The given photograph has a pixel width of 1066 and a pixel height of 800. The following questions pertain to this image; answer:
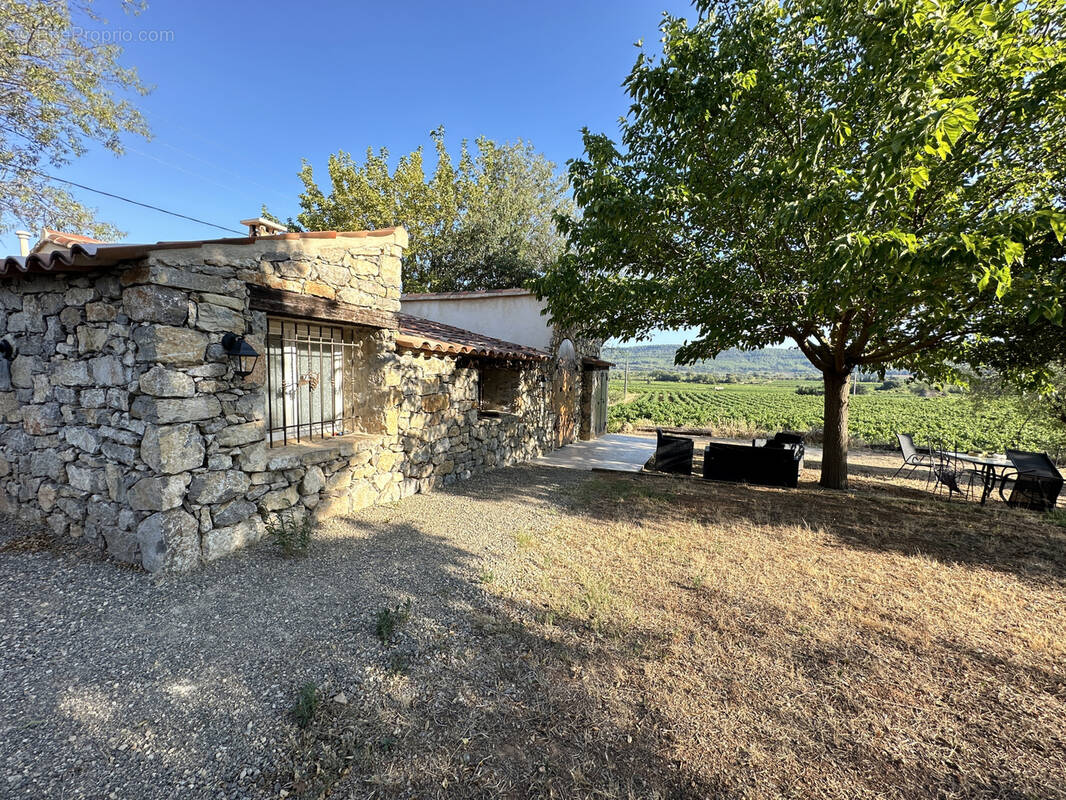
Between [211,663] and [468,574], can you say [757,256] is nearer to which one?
[468,574]

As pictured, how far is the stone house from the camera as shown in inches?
156

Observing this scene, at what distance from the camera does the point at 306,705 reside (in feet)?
8.29

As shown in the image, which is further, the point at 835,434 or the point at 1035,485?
the point at 835,434

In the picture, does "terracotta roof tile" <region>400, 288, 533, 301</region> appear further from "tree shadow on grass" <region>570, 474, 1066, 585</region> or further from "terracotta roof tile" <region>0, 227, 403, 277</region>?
"terracotta roof tile" <region>0, 227, 403, 277</region>

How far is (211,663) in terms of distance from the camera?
296 centimetres

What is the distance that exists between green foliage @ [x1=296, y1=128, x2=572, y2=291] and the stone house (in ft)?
41.1

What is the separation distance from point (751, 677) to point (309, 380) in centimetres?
562

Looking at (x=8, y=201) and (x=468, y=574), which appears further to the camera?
(x=8, y=201)

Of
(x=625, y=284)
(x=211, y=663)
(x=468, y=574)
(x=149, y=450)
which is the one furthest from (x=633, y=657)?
(x=625, y=284)

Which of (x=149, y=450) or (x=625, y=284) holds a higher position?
(x=625, y=284)

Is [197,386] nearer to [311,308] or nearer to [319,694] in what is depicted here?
[311,308]

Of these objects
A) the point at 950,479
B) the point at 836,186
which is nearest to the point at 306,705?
the point at 836,186

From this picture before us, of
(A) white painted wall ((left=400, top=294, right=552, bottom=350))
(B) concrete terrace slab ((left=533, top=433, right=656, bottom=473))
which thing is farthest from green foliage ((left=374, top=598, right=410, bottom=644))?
(A) white painted wall ((left=400, top=294, right=552, bottom=350))

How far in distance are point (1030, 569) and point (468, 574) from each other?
5.95 metres
